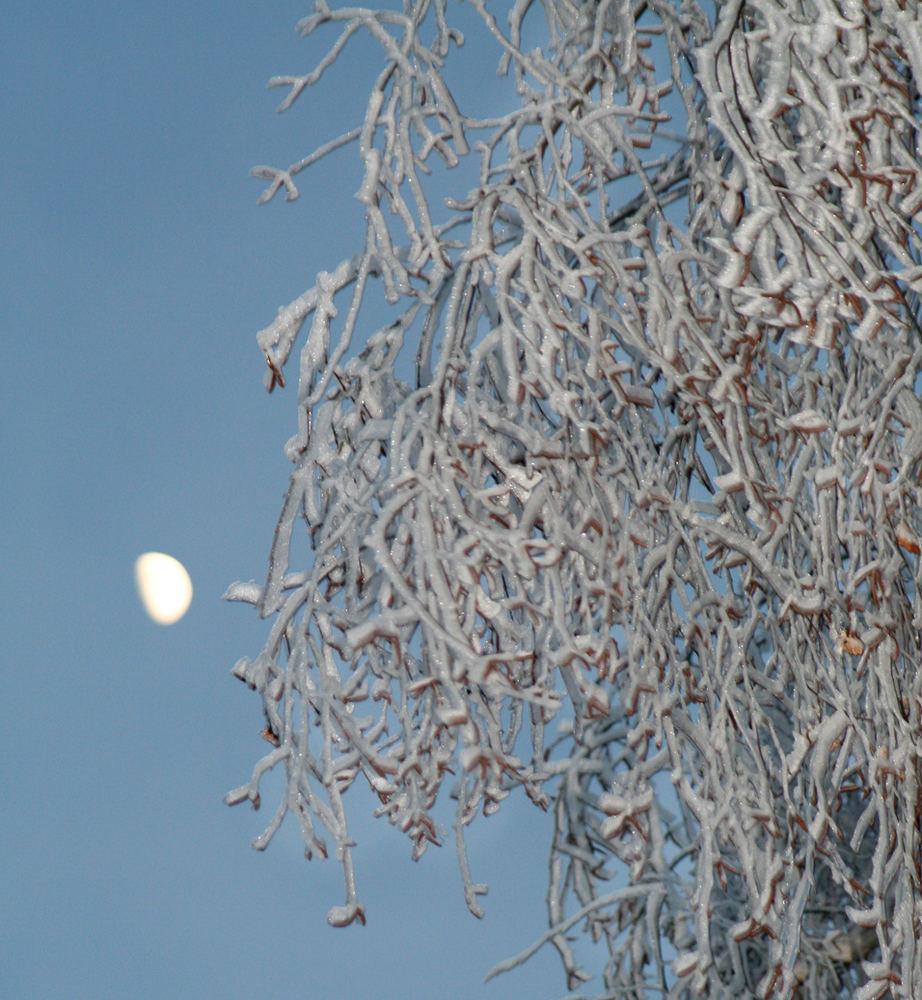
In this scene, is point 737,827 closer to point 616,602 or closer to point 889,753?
point 889,753

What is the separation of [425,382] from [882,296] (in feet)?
2.56

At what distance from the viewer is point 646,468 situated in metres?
2.07

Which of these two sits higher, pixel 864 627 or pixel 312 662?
pixel 312 662

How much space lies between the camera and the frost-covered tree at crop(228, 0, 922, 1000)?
5.65 ft

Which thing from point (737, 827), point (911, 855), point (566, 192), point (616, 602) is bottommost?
point (911, 855)

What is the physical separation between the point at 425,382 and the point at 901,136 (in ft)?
2.72

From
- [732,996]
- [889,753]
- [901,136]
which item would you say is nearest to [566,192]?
[901,136]

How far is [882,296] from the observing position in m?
1.66

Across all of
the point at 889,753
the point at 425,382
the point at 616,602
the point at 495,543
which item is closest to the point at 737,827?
the point at 889,753

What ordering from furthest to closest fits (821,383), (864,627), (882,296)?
(821,383) → (864,627) → (882,296)

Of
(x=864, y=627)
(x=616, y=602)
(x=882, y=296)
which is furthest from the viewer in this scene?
(x=864, y=627)

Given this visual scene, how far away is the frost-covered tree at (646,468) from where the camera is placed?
1.72 m

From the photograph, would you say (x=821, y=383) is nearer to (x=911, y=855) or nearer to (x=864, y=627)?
(x=864, y=627)

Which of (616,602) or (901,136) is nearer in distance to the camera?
(616,602)
